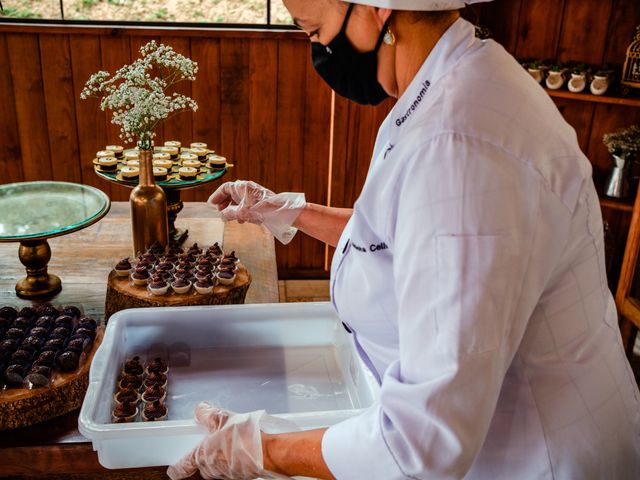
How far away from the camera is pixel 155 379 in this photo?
1.35 meters

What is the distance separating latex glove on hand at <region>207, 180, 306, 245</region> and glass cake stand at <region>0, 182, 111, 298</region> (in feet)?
1.43

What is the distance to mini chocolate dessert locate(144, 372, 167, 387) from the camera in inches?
52.8

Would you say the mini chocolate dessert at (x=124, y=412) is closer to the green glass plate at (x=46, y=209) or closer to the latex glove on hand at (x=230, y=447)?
the latex glove on hand at (x=230, y=447)

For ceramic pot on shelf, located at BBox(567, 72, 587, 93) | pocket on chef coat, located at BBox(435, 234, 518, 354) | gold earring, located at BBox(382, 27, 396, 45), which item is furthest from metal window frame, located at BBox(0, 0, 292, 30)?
pocket on chef coat, located at BBox(435, 234, 518, 354)

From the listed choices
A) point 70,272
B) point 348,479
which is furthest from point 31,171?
point 348,479

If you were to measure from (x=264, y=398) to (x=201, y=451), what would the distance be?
34cm

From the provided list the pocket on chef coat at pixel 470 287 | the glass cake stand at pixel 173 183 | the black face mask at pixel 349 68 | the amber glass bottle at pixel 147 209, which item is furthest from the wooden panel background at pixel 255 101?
the pocket on chef coat at pixel 470 287

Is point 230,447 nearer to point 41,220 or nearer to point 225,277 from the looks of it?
point 225,277

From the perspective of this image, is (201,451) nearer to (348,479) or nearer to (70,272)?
(348,479)

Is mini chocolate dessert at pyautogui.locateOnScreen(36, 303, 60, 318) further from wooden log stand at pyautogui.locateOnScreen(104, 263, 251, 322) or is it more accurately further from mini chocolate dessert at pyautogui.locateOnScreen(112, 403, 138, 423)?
mini chocolate dessert at pyautogui.locateOnScreen(112, 403, 138, 423)

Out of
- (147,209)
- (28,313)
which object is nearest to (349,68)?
(28,313)

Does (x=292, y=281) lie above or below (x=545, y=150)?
below

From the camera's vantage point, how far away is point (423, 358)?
715mm

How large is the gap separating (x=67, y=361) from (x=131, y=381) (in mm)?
139
